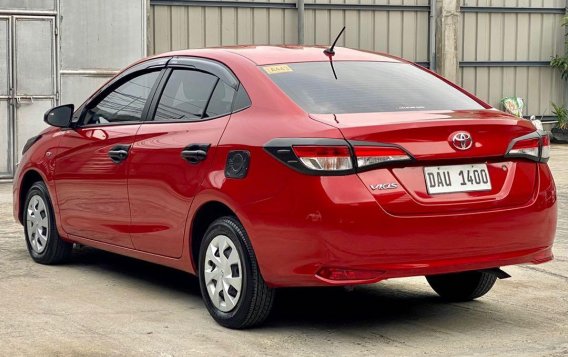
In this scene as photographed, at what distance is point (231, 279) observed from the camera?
611 centimetres

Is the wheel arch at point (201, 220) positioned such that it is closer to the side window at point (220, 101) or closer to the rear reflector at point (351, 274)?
the side window at point (220, 101)

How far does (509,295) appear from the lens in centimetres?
719

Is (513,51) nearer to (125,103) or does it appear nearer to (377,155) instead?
(125,103)

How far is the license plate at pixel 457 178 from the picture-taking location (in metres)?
5.70

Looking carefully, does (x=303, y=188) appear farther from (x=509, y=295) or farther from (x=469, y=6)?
(x=469, y=6)

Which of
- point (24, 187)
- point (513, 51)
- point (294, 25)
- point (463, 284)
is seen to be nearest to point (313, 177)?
point (463, 284)

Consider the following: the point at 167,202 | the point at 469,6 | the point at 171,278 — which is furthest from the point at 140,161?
the point at 469,6

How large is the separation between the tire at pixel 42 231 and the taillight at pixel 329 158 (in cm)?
318

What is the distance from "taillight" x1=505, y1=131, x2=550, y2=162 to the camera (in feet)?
19.6

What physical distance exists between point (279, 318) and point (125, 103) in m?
1.94

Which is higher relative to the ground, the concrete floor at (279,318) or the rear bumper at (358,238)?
the rear bumper at (358,238)

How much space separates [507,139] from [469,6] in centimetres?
1721

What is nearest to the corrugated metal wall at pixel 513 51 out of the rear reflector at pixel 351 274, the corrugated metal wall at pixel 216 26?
the corrugated metal wall at pixel 216 26

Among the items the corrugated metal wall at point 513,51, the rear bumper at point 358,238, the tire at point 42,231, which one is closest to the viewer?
the rear bumper at point 358,238
